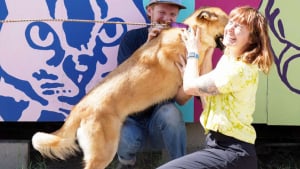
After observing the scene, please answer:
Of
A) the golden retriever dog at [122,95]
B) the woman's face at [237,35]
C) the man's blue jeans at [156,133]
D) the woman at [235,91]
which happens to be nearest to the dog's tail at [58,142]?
the golden retriever dog at [122,95]

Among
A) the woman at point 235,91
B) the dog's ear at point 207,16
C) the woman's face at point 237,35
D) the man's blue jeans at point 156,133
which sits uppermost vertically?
the dog's ear at point 207,16

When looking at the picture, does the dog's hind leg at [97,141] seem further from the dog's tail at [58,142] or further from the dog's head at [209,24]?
the dog's head at [209,24]

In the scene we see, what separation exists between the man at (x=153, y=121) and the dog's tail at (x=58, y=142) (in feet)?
1.31

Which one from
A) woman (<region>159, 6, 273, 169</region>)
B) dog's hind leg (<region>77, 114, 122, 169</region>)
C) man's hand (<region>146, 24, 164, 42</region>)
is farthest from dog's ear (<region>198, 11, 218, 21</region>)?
dog's hind leg (<region>77, 114, 122, 169</region>)

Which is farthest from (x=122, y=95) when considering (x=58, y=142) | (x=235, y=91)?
(x=235, y=91)

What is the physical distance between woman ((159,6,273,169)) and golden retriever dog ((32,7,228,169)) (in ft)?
2.80

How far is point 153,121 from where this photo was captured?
363 cm

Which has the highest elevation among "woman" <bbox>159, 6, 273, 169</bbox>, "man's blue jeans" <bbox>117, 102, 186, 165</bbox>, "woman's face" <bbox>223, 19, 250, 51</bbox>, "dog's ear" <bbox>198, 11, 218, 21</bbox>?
"dog's ear" <bbox>198, 11, 218, 21</bbox>

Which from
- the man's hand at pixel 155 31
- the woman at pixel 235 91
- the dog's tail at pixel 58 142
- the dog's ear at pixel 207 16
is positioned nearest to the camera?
the woman at pixel 235 91

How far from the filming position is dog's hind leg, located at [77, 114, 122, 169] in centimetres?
335

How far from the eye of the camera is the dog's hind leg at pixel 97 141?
11.0ft

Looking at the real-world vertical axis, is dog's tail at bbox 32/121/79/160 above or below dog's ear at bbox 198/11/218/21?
below

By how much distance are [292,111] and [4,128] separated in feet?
9.28

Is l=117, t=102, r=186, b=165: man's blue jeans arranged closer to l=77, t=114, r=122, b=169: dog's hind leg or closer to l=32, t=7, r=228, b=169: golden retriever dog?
l=32, t=7, r=228, b=169: golden retriever dog
